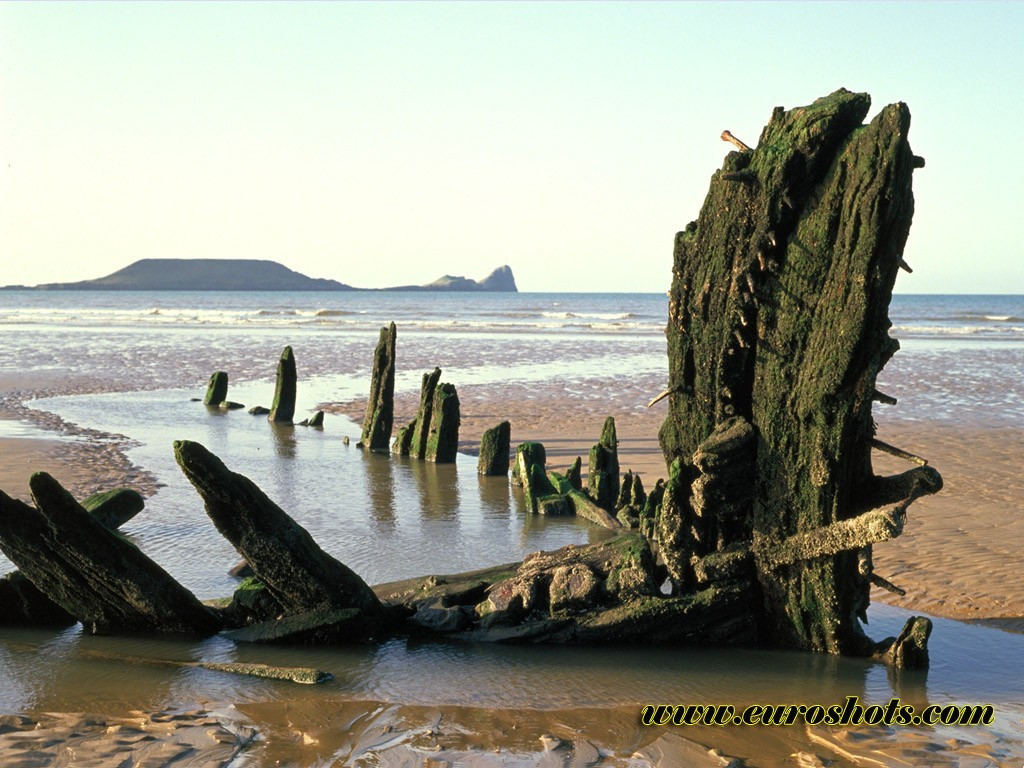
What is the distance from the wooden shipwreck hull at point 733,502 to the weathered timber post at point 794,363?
1cm

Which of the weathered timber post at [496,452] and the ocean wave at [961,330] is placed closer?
the weathered timber post at [496,452]

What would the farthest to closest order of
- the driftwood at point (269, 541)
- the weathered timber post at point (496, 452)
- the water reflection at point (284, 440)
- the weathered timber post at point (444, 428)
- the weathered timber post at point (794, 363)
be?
1. the water reflection at point (284, 440)
2. the weathered timber post at point (444, 428)
3. the weathered timber post at point (496, 452)
4. the driftwood at point (269, 541)
5. the weathered timber post at point (794, 363)

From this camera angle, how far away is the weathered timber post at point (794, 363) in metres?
6.10

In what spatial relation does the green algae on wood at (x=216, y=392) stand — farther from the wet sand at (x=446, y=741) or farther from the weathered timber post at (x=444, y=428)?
the wet sand at (x=446, y=741)

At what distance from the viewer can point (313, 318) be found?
71750mm

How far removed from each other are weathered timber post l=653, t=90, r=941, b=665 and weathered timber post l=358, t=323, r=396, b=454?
9.92 m

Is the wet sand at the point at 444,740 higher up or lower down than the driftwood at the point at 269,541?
lower down

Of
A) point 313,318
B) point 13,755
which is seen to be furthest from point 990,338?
point 13,755

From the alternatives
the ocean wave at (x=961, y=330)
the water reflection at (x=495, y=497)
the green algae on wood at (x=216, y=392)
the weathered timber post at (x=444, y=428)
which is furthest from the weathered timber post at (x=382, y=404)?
the ocean wave at (x=961, y=330)

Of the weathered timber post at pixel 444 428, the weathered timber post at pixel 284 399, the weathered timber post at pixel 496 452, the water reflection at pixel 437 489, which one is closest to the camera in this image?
the water reflection at pixel 437 489

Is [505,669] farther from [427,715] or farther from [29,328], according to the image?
[29,328]

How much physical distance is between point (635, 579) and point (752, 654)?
931 millimetres

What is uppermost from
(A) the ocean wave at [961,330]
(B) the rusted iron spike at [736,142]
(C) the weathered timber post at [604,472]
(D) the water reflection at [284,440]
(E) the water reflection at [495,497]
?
(B) the rusted iron spike at [736,142]

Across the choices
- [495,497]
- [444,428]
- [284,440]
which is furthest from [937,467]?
[284,440]
